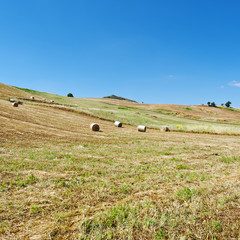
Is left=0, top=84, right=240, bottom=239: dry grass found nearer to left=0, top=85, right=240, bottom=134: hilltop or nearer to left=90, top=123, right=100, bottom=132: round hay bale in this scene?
left=90, top=123, right=100, bottom=132: round hay bale

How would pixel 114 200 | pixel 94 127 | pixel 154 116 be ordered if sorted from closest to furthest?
pixel 114 200 → pixel 94 127 → pixel 154 116

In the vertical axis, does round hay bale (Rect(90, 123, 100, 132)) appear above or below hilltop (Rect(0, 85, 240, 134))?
below

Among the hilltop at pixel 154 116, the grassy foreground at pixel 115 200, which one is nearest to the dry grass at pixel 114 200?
the grassy foreground at pixel 115 200

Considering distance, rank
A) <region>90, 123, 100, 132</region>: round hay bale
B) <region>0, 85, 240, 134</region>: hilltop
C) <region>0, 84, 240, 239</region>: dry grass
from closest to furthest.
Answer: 1. <region>0, 84, 240, 239</region>: dry grass
2. <region>90, 123, 100, 132</region>: round hay bale
3. <region>0, 85, 240, 134</region>: hilltop

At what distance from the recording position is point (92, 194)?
518cm

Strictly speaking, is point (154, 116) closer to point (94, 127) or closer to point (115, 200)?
point (94, 127)

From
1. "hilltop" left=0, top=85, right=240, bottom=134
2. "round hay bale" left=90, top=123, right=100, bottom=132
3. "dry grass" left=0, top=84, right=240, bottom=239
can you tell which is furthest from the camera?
"hilltop" left=0, top=85, right=240, bottom=134

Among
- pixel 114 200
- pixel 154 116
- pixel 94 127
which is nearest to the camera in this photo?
Answer: pixel 114 200

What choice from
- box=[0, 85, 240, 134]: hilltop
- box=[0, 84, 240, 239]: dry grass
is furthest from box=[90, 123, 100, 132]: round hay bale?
box=[0, 85, 240, 134]: hilltop

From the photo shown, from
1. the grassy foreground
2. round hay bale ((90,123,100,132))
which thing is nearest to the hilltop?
round hay bale ((90,123,100,132))

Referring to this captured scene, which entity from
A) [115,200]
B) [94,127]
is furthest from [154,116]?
[115,200]

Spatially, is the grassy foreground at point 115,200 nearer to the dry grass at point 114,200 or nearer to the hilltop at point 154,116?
the dry grass at point 114,200

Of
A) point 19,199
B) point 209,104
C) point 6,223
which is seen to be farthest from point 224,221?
point 209,104

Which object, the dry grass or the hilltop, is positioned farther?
the hilltop
